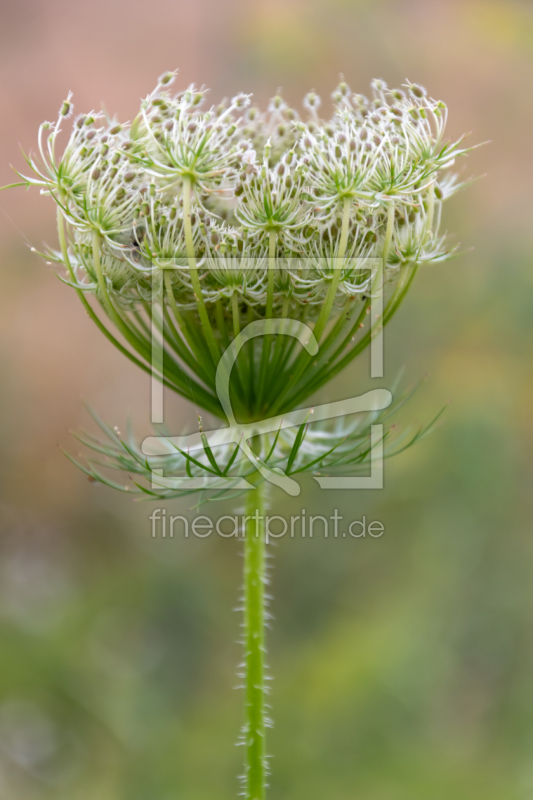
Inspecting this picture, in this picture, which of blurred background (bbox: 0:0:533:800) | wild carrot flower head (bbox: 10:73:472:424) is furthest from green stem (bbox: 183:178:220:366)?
blurred background (bbox: 0:0:533:800)

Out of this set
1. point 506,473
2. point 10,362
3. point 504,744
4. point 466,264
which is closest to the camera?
point 504,744

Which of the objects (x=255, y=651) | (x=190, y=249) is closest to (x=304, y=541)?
(x=255, y=651)

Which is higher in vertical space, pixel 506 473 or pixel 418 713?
pixel 506 473

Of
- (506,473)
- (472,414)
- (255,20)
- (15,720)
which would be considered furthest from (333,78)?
(15,720)

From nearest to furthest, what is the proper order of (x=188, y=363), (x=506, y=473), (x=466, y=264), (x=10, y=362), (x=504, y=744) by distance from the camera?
(x=188, y=363) → (x=504, y=744) → (x=506, y=473) → (x=466, y=264) → (x=10, y=362)

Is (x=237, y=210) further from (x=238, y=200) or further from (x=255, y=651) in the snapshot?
(x=255, y=651)

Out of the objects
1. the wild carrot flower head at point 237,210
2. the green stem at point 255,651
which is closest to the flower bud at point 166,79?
the wild carrot flower head at point 237,210

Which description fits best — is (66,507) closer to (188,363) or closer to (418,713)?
(418,713)
